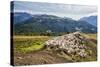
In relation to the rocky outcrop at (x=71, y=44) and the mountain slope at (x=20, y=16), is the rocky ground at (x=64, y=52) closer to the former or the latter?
the rocky outcrop at (x=71, y=44)

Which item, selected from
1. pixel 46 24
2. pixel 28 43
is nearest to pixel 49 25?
pixel 46 24

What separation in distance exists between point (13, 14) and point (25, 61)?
1.63 feet

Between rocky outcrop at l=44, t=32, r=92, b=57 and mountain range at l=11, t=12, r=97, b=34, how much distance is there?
79 millimetres

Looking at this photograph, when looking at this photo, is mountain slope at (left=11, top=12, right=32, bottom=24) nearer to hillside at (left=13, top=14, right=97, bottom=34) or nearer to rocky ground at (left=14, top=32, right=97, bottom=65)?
hillside at (left=13, top=14, right=97, bottom=34)

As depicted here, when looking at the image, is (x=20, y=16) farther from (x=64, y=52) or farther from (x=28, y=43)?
(x=64, y=52)

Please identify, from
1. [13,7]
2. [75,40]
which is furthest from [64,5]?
[13,7]

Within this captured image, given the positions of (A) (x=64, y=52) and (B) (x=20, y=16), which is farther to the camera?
(A) (x=64, y=52)

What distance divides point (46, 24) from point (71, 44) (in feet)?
1.21

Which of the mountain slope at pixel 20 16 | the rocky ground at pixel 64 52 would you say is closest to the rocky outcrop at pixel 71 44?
the rocky ground at pixel 64 52

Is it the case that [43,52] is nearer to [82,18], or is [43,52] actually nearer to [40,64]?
[40,64]

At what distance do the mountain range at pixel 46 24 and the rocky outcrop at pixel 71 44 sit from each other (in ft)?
0.26

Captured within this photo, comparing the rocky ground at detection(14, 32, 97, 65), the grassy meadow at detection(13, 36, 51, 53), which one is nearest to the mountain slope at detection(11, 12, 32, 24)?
the grassy meadow at detection(13, 36, 51, 53)

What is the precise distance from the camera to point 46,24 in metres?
2.13

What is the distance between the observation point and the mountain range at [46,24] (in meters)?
2.01
